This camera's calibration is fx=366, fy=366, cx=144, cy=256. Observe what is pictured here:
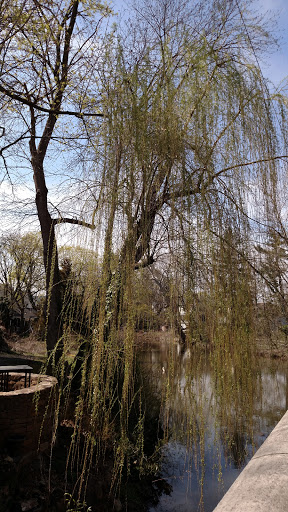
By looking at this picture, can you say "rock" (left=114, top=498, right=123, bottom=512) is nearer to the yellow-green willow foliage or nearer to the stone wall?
the stone wall

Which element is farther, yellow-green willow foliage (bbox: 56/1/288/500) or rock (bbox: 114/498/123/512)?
rock (bbox: 114/498/123/512)

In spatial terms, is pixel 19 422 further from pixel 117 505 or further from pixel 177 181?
pixel 177 181

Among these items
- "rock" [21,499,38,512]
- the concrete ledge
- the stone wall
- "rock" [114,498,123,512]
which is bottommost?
"rock" [114,498,123,512]

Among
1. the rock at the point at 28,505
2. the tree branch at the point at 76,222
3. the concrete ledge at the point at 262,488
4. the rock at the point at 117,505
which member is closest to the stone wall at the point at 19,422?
the rock at the point at 28,505

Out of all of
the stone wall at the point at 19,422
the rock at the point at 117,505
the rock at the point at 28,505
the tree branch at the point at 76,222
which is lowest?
the rock at the point at 117,505

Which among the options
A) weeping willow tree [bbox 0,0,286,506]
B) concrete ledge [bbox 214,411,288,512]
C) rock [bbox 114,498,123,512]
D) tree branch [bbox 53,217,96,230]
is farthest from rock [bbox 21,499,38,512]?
concrete ledge [bbox 214,411,288,512]

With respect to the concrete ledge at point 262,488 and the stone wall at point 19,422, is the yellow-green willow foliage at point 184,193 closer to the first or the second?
the concrete ledge at point 262,488

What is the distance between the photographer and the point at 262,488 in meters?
0.73

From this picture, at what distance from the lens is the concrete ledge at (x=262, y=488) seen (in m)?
0.67

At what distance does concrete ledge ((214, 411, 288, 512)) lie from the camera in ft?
2.19

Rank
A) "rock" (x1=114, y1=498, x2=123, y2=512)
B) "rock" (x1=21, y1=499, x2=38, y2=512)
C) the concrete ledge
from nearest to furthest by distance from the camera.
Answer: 1. the concrete ledge
2. "rock" (x1=21, y1=499, x2=38, y2=512)
3. "rock" (x1=114, y1=498, x2=123, y2=512)

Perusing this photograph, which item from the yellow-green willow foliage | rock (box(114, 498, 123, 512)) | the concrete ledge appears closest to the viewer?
the concrete ledge

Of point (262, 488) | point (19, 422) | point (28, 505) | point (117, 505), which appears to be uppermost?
point (262, 488)

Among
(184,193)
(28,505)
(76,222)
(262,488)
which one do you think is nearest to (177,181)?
(184,193)
